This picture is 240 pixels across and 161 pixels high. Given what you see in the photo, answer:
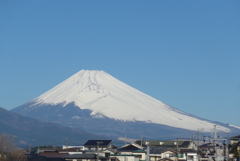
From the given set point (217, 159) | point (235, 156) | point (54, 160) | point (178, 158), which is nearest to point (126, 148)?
point (178, 158)

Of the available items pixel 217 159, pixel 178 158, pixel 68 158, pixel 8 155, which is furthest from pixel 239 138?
pixel 217 159

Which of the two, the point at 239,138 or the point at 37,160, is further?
the point at 239,138

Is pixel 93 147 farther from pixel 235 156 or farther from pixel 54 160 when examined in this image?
pixel 235 156

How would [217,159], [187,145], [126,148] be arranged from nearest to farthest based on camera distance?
[217,159]
[126,148]
[187,145]

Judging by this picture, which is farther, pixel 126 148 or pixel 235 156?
pixel 126 148

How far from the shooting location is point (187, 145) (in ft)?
237

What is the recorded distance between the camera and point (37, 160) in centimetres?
5056

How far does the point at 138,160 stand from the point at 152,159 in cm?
282

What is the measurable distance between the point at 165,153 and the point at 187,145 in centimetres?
1622

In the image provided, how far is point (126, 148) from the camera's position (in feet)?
222

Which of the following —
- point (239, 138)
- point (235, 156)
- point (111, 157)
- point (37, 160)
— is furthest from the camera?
point (239, 138)

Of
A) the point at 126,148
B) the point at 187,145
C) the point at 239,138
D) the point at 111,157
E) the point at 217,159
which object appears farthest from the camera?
the point at 187,145

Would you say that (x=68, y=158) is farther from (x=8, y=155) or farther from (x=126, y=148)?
(x=126, y=148)

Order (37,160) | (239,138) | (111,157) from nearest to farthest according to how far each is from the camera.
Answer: (37,160) < (111,157) < (239,138)
